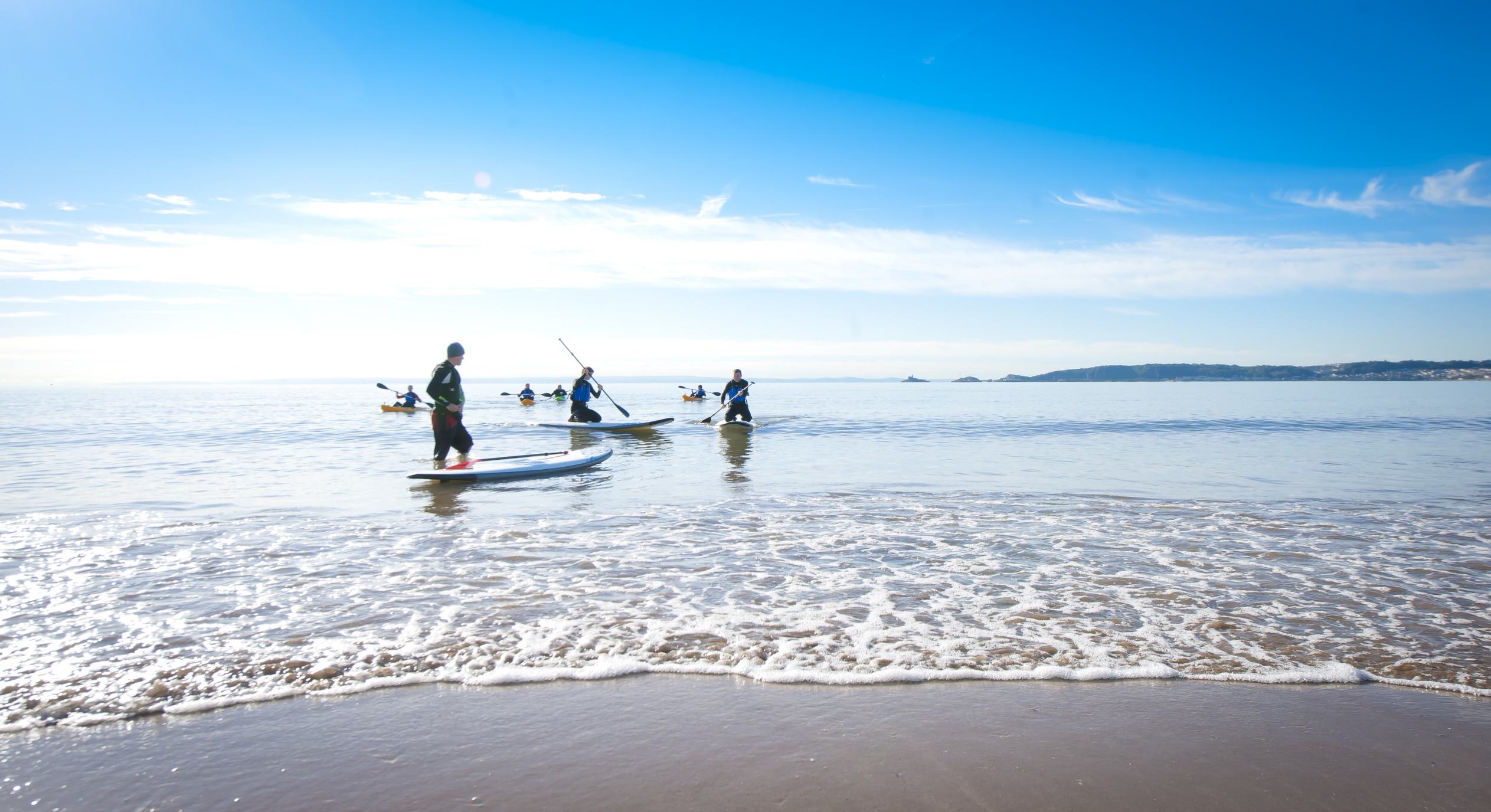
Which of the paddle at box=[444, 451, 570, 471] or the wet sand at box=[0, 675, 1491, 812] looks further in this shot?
the paddle at box=[444, 451, 570, 471]

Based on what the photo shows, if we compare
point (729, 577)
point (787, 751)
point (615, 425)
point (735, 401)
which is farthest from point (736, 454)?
point (787, 751)

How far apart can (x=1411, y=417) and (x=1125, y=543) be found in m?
42.6

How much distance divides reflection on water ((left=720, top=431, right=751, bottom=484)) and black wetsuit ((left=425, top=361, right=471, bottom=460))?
5181 mm

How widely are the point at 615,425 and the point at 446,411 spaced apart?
38.5ft

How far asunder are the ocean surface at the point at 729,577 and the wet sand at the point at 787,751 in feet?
1.00

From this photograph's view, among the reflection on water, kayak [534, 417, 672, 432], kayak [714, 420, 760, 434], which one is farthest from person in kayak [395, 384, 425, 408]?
the reflection on water

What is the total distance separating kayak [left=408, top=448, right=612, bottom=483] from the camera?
13133 millimetres

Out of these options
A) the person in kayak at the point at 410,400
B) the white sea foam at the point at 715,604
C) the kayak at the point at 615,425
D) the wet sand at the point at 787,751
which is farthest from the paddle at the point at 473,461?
the person in kayak at the point at 410,400

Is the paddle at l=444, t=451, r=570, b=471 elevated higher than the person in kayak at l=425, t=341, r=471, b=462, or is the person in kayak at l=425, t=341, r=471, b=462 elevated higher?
the person in kayak at l=425, t=341, r=471, b=462

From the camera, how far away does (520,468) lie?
45.8 feet

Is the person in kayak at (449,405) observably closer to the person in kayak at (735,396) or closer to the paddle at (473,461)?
the paddle at (473,461)

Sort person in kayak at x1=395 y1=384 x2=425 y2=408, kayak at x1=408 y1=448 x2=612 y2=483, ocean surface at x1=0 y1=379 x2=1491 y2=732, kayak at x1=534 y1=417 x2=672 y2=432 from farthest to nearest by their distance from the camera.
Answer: person in kayak at x1=395 y1=384 x2=425 y2=408 → kayak at x1=534 y1=417 x2=672 y2=432 → kayak at x1=408 y1=448 x2=612 y2=483 → ocean surface at x1=0 y1=379 x2=1491 y2=732

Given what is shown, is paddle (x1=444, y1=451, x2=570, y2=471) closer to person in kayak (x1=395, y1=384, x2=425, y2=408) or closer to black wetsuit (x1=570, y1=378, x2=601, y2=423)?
black wetsuit (x1=570, y1=378, x2=601, y2=423)

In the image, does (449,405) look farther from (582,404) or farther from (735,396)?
(735,396)
